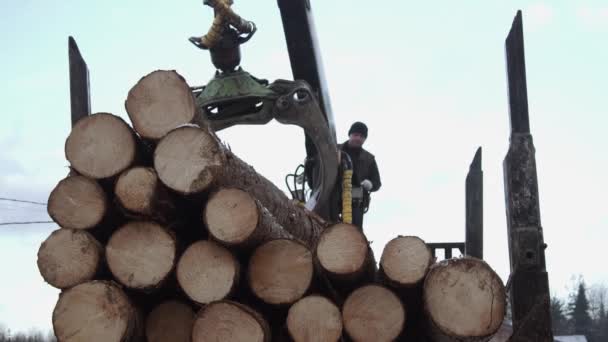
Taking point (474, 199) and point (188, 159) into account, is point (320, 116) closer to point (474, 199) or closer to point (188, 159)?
point (474, 199)

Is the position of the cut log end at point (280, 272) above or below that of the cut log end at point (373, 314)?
above

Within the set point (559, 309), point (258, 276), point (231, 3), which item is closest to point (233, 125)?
point (231, 3)

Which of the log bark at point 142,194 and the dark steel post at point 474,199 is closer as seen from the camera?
the log bark at point 142,194

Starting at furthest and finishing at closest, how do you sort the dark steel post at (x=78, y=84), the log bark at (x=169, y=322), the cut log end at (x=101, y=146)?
the dark steel post at (x=78, y=84), the log bark at (x=169, y=322), the cut log end at (x=101, y=146)

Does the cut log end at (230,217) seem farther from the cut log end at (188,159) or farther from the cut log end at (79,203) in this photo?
the cut log end at (79,203)

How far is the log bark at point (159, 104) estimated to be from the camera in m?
3.83

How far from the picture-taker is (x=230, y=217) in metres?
3.62

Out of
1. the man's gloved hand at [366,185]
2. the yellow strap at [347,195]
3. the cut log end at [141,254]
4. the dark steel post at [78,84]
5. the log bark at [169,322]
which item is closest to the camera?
the cut log end at [141,254]

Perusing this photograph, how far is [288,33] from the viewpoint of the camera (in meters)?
6.60

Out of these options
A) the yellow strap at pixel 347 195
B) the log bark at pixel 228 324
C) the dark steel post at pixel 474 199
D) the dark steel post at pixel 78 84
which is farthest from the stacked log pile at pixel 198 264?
the dark steel post at pixel 474 199

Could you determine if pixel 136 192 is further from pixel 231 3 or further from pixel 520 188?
pixel 231 3

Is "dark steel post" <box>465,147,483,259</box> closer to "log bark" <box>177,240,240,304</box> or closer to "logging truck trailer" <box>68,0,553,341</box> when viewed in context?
"logging truck trailer" <box>68,0,553,341</box>

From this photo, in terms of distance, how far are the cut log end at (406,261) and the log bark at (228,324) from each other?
2.00ft

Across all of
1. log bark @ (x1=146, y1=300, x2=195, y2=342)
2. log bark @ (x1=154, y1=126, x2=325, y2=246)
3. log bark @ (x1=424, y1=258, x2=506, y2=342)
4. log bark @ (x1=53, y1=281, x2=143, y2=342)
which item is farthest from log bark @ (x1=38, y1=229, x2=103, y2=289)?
log bark @ (x1=424, y1=258, x2=506, y2=342)
